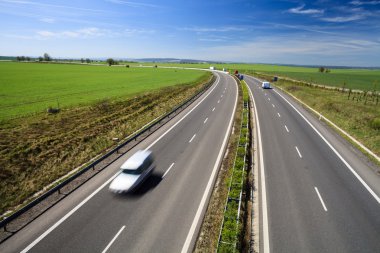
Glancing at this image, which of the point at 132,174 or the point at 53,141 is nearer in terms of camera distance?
the point at 132,174

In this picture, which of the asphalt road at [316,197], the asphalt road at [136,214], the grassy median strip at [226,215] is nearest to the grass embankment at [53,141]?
the asphalt road at [136,214]

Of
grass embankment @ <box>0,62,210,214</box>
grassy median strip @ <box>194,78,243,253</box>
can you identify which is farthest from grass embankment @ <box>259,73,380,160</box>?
grass embankment @ <box>0,62,210,214</box>

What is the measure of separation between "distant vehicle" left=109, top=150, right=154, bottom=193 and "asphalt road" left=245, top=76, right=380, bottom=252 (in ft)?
24.9

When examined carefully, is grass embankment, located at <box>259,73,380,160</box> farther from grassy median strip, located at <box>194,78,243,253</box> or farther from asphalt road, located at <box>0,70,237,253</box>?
asphalt road, located at <box>0,70,237,253</box>

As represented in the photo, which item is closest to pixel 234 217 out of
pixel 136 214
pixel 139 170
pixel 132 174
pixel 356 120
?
pixel 136 214

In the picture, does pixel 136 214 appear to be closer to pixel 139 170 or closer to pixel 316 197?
pixel 139 170

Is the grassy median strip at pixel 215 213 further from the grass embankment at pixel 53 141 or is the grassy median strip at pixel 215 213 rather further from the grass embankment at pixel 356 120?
the grass embankment at pixel 356 120

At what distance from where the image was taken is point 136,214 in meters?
12.6

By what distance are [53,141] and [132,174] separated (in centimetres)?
1336

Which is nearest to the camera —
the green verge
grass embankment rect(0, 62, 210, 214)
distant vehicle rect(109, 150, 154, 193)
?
distant vehicle rect(109, 150, 154, 193)

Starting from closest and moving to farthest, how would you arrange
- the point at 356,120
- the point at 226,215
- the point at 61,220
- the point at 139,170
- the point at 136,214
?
the point at 226,215 → the point at 61,220 → the point at 136,214 → the point at 139,170 → the point at 356,120

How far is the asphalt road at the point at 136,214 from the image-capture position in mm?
10664

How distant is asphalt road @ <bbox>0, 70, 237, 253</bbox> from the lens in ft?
35.0

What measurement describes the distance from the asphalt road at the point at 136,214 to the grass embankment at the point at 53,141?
11.3 feet
